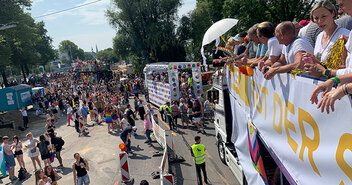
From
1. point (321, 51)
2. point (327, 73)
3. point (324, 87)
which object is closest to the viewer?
point (324, 87)

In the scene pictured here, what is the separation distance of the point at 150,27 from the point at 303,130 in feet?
123

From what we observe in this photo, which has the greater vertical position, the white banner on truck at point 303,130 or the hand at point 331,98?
the hand at point 331,98

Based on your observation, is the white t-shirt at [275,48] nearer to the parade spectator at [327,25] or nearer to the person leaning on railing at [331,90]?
the parade spectator at [327,25]

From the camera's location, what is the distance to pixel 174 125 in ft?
49.3

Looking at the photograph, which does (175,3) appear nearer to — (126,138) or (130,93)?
(130,93)

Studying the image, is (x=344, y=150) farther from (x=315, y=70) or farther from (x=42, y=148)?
(x=42, y=148)

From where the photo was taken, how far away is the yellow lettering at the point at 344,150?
174 cm

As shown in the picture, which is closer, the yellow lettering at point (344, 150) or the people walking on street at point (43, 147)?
the yellow lettering at point (344, 150)

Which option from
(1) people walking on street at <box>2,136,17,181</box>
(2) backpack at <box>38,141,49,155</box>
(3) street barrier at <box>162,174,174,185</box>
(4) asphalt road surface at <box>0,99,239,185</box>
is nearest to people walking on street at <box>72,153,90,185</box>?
(4) asphalt road surface at <box>0,99,239,185</box>

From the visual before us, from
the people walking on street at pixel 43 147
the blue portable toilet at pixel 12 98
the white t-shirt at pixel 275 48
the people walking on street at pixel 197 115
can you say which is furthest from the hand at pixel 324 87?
the blue portable toilet at pixel 12 98

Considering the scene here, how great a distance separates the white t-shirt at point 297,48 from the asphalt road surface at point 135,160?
577cm

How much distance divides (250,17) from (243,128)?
17619 mm

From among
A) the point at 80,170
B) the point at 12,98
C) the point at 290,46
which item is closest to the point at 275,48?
the point at 290,46

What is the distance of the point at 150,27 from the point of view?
124 feet
